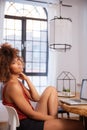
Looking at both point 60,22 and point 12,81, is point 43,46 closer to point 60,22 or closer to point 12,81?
point 60,22

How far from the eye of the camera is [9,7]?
14.2 ft

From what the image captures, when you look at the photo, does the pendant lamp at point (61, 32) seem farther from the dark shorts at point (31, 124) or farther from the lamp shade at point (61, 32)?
the dark shorts at point (31, 124)

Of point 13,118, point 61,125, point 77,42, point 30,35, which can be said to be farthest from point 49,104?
point 77,42

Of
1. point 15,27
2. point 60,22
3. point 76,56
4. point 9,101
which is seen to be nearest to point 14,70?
point 9,101

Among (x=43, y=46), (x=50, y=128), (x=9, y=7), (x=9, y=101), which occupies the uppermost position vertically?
(x=9, y=7)

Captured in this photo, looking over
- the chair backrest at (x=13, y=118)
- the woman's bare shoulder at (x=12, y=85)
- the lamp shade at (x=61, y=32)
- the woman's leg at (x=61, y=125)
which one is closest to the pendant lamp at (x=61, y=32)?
the lamp shade at (x=61, y=32)

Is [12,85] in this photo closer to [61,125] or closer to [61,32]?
[61,125]

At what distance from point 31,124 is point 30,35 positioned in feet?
9.23

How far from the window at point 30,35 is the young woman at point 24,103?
7.88 ft

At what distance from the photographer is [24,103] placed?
1.82 metres

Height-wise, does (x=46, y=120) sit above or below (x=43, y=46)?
below

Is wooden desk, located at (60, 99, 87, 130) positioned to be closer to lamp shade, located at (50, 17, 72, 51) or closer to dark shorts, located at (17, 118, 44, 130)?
dark shorts, located at (17, 118, 44, 130)

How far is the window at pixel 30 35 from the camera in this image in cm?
433

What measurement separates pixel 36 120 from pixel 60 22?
1.27 m
